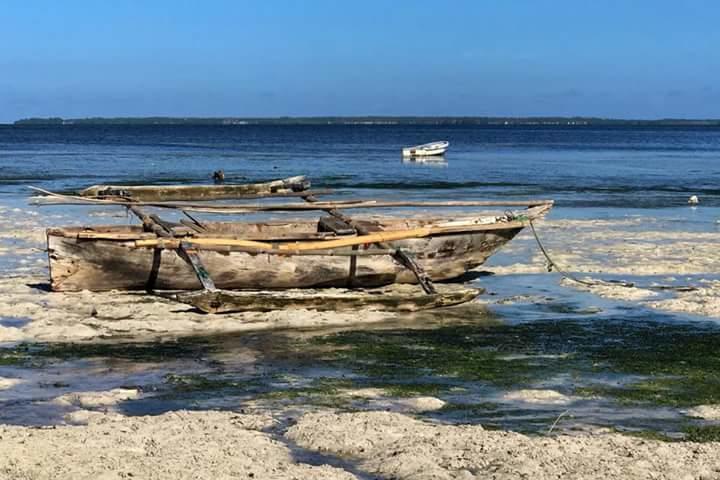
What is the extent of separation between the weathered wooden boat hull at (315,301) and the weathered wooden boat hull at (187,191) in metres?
5.47

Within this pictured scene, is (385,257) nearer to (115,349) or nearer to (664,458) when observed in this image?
(115,349)

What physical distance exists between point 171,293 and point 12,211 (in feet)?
37.3

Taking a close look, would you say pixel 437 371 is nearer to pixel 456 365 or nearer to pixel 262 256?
pixel 456 365

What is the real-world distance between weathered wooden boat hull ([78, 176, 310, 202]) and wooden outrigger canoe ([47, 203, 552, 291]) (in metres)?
3.65

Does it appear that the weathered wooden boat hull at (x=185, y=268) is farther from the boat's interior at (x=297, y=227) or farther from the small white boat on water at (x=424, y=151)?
the small white boat on water at (x=424, y=151)

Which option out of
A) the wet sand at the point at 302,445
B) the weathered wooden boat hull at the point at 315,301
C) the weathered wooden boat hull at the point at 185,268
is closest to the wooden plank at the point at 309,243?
the weathered wooden boat hull at the point at 185,268

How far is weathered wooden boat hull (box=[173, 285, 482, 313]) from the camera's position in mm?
10625

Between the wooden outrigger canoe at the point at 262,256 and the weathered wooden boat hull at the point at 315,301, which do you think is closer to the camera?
the weathered wooden boat hull at the point at 315,301

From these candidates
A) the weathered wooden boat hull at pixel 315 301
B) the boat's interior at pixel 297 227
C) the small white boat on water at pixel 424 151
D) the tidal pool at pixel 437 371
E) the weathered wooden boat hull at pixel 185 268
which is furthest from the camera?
the small white boat on water at pixel 424 151

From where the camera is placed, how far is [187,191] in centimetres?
1830

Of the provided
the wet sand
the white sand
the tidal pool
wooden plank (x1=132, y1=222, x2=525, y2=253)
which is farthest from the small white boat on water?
the white sand

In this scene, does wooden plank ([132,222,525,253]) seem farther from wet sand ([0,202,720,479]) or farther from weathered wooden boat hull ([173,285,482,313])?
wet sand ([0,202,720,479])

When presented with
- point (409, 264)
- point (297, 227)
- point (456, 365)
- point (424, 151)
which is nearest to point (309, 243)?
point (409, 264)

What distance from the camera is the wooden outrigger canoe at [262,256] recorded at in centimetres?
1168
